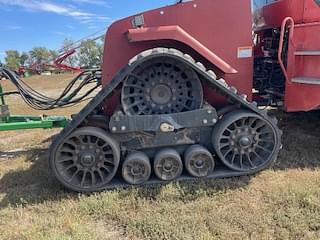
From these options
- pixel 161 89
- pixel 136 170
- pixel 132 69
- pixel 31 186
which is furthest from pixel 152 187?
pixel 31 186

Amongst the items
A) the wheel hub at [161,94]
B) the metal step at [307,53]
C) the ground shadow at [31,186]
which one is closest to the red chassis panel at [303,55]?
the metal step at [307,53]

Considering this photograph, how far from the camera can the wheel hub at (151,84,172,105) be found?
12.2 ft

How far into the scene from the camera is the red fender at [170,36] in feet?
11.8

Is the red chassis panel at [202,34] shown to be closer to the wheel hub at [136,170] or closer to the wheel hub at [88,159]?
the wheel hub at [88,159]

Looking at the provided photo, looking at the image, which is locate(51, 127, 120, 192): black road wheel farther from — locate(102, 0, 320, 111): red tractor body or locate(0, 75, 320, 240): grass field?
locate(102, 0, 320, 111): red tractor body

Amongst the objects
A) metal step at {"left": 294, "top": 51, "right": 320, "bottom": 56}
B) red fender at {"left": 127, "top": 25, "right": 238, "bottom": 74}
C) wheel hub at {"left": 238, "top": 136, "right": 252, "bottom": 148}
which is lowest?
wheel hub at {"left": 238, "top": 136, "right": 252, "bottom": 148}

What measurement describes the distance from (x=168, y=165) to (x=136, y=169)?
0.33 m

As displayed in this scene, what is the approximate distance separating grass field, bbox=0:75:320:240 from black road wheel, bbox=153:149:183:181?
12 centimetres

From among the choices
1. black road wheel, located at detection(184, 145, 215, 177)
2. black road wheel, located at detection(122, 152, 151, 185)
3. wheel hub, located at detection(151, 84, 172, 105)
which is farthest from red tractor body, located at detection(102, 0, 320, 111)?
black road wheel, located at detection(122, 152, 151, 185)

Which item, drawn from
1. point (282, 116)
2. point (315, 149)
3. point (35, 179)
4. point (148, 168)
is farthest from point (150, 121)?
point (282, 116)

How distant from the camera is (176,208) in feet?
10.7

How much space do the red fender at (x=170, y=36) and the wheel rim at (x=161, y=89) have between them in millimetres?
228

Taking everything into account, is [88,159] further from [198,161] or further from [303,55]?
[303,55]

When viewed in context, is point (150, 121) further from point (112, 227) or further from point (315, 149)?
point (315, 149)
